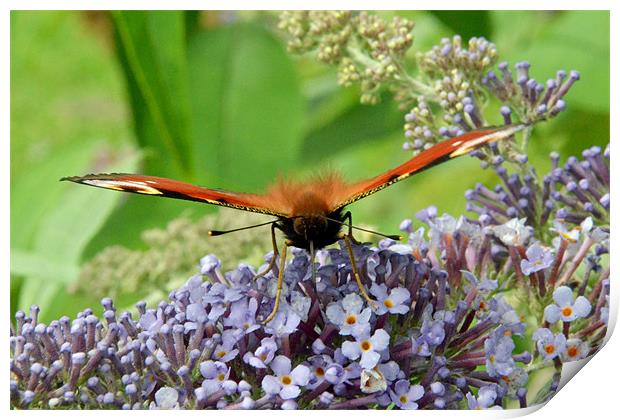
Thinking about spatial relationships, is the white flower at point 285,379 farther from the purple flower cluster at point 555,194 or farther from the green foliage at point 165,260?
the green foliage at point 165,260

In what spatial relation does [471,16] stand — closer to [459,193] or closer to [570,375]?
[459,193]

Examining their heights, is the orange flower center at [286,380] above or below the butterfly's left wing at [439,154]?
below

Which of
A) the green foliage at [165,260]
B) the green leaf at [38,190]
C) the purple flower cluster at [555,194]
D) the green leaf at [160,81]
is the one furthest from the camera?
the green leaf at [38,190]

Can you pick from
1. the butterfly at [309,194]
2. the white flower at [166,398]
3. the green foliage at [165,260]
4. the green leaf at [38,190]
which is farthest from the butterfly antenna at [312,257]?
the green leaf at [38,190]

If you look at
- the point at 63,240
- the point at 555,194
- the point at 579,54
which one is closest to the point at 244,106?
the point at 63,240

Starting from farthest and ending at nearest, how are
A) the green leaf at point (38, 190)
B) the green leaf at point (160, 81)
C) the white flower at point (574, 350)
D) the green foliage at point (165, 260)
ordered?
the green leaf at point (38, 190), the green leaf at point (160, 81), the green foliage at point (165, 260), the white flower at point (574, 350)

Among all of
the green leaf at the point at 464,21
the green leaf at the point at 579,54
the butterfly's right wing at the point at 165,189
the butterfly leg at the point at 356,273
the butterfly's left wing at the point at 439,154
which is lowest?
the butterfly leg at the point at 356,273
